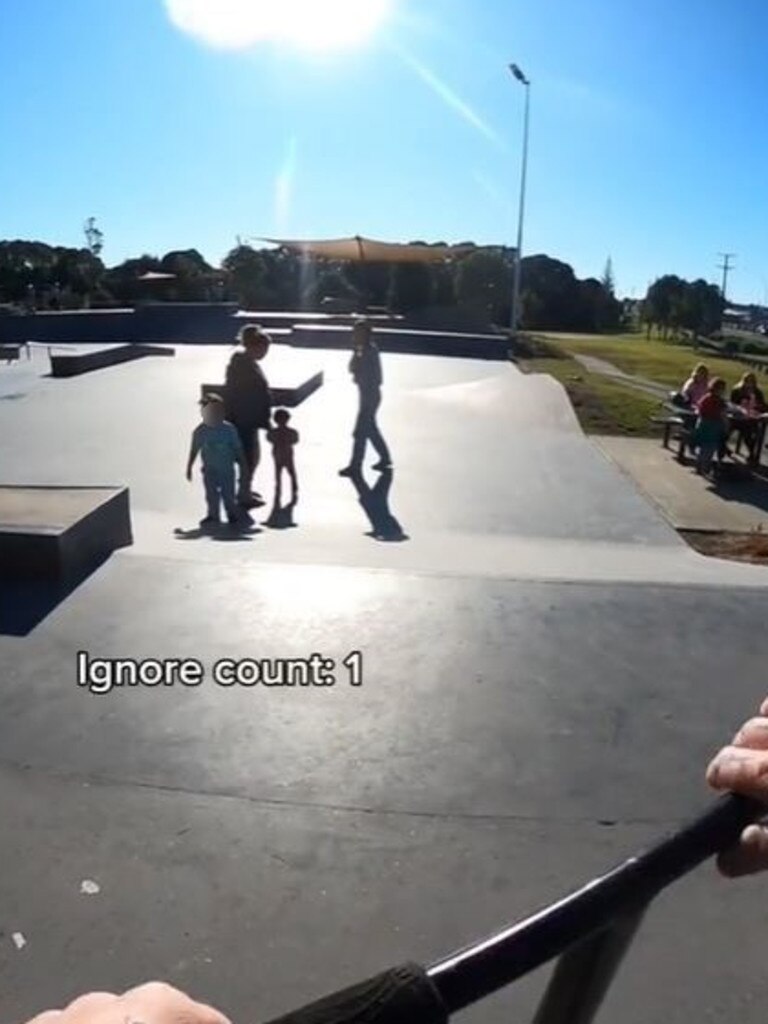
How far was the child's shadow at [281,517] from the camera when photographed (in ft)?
28.1

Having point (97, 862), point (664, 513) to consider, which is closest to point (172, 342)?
point (664, 513)

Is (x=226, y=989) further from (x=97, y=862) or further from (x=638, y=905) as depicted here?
(x=638, y=905)

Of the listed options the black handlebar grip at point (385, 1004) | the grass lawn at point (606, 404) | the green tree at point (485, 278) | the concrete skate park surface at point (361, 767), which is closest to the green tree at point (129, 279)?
the green tree at point (485, 278)

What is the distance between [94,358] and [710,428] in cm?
1472

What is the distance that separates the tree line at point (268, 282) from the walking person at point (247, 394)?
3693 cm

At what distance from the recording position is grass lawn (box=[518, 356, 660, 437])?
15.7 meters

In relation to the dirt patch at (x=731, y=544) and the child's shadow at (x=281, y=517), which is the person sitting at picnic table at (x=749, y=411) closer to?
the dirt patch at (x=731, y=544)

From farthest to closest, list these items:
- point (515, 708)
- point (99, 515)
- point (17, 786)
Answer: point (99, 515)
point (515, 708)
point (17, 786)

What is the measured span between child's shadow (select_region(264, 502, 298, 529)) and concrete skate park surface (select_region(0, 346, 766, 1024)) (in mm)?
1107

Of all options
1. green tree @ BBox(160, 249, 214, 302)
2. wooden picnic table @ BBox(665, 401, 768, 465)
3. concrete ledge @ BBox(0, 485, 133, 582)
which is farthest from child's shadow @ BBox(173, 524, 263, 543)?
green tree @ BBox(160, 249, 214, 302)

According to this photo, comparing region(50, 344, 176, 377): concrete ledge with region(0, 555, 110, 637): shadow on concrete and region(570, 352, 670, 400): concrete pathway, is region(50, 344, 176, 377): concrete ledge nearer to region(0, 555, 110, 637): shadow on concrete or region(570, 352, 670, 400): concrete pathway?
region(570, 352, 670, 400): concrete pathway

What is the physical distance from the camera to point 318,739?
3865mm

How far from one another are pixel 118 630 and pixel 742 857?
431 cm

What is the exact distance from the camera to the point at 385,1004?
719mm
